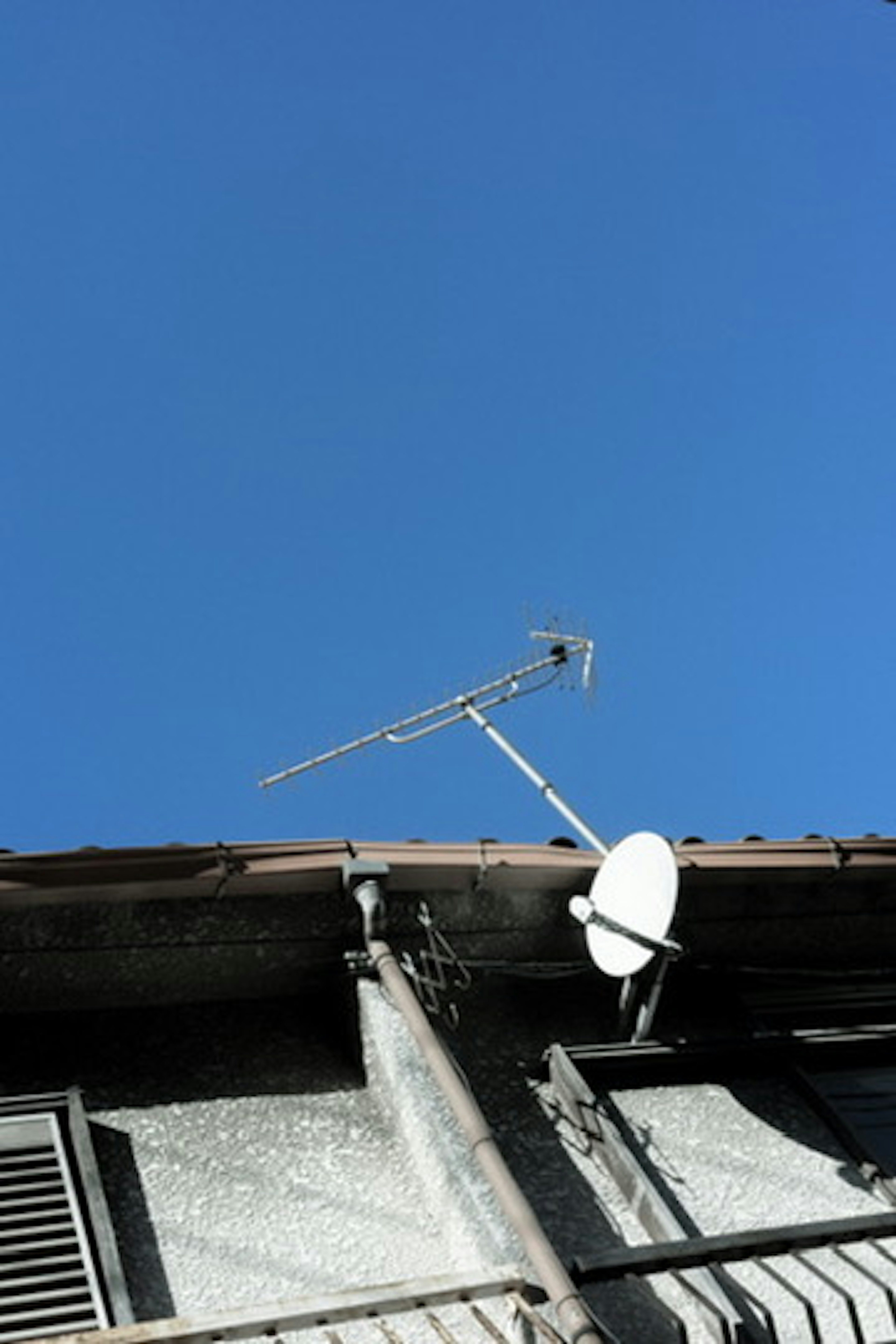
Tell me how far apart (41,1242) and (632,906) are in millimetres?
2562

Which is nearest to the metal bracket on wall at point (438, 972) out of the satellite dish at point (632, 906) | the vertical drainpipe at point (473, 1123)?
the vertical drainpipe at point (473, 1123)

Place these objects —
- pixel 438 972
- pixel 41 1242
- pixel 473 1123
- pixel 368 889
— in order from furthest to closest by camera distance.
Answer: pixel 438 972 < pixel 368 889 < pixel 473 1123 < pixel 41 1242

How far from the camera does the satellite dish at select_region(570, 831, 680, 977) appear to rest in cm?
579

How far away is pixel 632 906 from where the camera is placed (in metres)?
5.96

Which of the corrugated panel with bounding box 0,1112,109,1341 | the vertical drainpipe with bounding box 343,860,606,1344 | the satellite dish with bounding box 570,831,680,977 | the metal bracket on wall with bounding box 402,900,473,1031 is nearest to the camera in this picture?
the vertical drainpipe with bounding box 343,860,606,1344

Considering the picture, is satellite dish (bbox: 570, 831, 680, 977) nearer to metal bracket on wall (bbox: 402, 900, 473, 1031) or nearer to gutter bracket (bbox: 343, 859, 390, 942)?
metal bracket on wall (bbox: 402, 900, 473, 1031)

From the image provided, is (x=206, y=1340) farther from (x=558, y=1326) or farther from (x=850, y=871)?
(x=850, y=871)

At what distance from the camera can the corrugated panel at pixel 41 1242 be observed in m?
4.49

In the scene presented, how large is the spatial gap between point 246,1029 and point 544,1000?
1.37 meters

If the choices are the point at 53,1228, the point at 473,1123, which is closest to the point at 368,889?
the point at 473,1123

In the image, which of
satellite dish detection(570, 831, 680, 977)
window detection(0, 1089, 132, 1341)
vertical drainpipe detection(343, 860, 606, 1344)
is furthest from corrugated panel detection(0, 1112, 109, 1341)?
satellite dish detection(570, 831, 680, 977)

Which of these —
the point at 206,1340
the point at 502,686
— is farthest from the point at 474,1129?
the point at 502,686

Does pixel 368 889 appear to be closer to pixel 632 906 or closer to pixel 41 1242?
pixel 632 906

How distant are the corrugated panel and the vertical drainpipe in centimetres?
129
